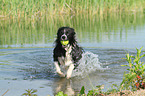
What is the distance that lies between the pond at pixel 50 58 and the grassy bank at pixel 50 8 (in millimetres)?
1721

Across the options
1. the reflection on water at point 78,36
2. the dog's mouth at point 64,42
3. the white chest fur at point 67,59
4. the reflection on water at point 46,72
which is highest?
the dog's mouth at point 64,42

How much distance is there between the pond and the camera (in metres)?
5.46

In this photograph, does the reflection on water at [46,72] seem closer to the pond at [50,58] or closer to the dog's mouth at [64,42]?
the pond at [50,58]

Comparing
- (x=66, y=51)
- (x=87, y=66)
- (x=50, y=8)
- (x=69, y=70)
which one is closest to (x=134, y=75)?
(x=69, y=70)

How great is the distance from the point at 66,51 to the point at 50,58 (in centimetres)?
198

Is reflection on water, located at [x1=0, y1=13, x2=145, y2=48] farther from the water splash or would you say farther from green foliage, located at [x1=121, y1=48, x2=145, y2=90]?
green foliage, located at [x1=121, y1=48, x2=145, y2=90]

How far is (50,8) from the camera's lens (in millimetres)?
16484

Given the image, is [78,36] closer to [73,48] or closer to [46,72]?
[46,72]

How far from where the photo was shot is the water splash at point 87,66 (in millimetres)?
6506

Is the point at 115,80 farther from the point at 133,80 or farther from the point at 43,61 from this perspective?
the point at 43,61

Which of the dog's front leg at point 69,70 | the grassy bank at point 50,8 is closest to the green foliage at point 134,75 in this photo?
the dog's front leg at point 69,70

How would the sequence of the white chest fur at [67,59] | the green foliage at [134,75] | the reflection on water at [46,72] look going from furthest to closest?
the white chest fur at [67,59], the reflection on water at [46,72], the green foliage at [134,75]

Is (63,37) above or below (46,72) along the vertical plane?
above

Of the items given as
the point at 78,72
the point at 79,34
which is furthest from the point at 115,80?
the point at 79,34
